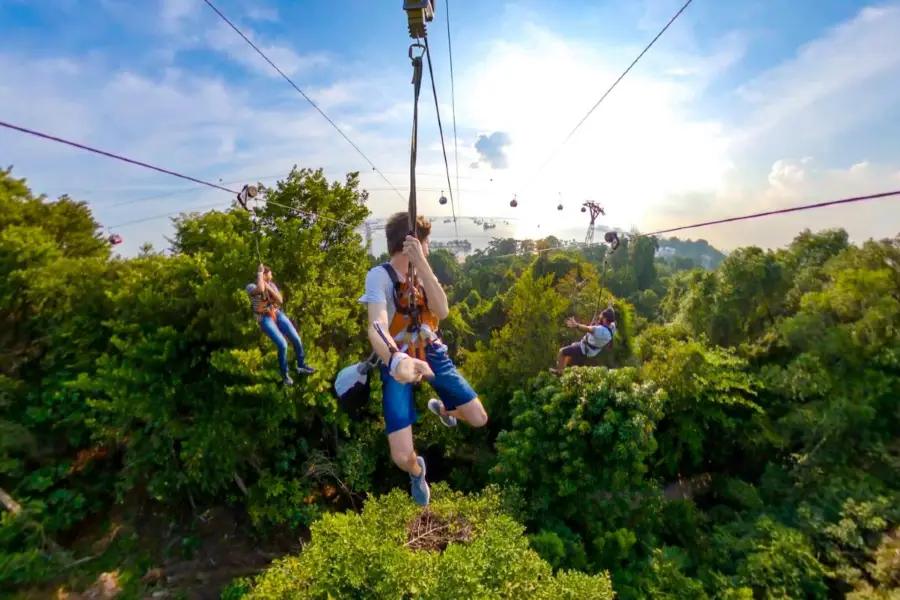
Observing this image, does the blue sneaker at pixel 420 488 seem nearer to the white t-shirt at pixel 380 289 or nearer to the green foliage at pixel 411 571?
the white t-shirt at pixel 380 289

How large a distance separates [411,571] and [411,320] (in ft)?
17.9

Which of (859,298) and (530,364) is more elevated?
(859,298)

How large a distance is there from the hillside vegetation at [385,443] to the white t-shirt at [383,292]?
506 centimetres

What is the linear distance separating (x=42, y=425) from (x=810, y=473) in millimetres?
20736

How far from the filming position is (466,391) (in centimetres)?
351

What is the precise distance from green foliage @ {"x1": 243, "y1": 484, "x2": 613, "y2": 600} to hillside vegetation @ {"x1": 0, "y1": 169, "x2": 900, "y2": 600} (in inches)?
1.7

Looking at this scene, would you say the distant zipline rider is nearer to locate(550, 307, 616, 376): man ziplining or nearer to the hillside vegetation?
the hillside vegetation

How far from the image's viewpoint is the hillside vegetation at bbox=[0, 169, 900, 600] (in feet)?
26.8

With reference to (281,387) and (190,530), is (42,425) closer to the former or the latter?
(190,530)

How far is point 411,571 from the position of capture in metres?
6.81

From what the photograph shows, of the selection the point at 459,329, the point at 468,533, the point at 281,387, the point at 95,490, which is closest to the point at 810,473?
the point at 468,533

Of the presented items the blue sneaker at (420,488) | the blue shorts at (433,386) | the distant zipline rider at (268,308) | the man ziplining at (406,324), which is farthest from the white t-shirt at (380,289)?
the distant zipline rider at (268,308)

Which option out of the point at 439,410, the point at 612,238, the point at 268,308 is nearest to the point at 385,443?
the point at 268,308

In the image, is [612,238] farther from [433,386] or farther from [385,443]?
[385,443]
